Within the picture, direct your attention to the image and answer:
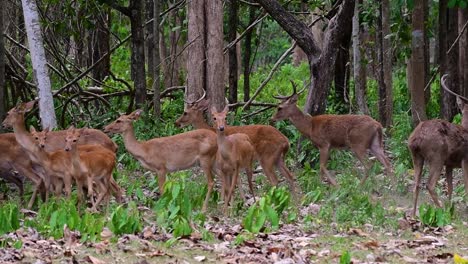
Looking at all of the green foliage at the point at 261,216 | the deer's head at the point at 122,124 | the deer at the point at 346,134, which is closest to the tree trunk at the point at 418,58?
the deer at the point at 346,134

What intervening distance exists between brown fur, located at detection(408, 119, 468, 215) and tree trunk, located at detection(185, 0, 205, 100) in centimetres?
572

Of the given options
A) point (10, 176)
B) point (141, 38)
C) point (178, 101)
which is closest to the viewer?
point (10, 176)

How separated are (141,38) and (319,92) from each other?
12.9ft

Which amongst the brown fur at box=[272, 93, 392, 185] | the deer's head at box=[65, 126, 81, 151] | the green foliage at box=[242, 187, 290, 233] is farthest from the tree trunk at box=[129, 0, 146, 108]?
the green foliage at box=[242, 187, 290, 233]

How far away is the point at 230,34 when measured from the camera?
1889 cm

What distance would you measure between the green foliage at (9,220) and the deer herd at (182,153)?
5.17ft

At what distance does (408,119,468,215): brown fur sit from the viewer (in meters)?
10.8

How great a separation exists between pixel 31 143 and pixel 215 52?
5.05 m

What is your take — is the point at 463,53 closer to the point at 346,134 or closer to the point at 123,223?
the point at 346,134

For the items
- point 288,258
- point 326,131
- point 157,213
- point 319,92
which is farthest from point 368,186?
point 288,258

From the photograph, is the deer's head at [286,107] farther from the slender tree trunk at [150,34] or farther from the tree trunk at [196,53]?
the slender tree trunk at [150,34]

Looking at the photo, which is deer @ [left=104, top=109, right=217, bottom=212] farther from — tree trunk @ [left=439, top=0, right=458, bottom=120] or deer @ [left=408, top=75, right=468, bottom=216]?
tree trunk @ [left=439, top=0, right=458, bottom=120]

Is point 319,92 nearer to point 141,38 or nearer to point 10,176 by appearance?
point 141,38

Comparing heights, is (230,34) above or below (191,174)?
above
